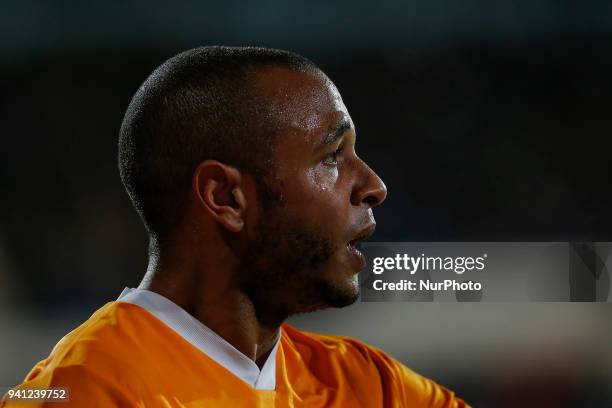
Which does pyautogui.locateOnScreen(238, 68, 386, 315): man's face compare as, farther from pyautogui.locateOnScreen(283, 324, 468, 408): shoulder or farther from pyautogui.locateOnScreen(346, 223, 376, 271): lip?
pyautogui.locateOnScreen(283, 324, 468, 408): shoulder

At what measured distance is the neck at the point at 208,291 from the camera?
0.93m

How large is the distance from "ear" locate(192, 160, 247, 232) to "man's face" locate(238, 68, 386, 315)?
0.03 m

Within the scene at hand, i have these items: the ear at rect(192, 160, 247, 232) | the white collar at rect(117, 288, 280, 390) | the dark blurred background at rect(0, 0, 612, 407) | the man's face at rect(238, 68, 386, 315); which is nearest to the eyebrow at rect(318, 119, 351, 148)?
the man's face at rect(238, 68, 386, 315)

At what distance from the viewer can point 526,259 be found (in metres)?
1.57

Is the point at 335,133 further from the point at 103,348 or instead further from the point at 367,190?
the point at 103,348

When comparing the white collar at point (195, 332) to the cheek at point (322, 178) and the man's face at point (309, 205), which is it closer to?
the man's face at point (309, 205)

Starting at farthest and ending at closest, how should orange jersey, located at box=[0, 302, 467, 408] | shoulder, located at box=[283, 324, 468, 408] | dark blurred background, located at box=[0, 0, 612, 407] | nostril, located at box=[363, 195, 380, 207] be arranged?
dark blurred background, located at box=[0, 0, 612, 407] → shoulder, located at box=[283, 324, 468, 408] → nostril, located at box=[363, 195, 380, 207] → orange jersey, located at box=[0, 302, 467, 408]

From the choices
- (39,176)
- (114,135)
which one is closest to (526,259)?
(114,135)

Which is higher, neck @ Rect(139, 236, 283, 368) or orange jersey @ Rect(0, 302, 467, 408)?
neck @ Rect(139, 236, 283, 368)

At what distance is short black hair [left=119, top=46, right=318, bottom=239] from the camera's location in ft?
2.95

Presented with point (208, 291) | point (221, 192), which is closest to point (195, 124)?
point (221, 192)

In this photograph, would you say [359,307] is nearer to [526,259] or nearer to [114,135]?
[526,259]

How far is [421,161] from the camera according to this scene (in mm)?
1708

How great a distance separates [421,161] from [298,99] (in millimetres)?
831
